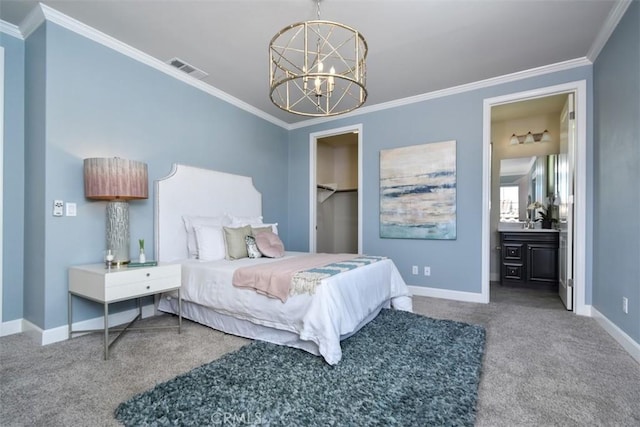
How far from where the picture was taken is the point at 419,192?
4059mm

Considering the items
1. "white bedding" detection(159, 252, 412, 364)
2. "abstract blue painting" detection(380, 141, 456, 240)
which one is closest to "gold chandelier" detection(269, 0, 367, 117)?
"abstract blue painting" detection(380, 141, 456, 240)

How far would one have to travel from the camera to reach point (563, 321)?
2959mm

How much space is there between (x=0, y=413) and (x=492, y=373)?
8.93 feet

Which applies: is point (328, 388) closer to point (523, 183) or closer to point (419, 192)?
point (419, 192)

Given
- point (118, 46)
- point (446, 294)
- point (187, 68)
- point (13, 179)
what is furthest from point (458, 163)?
point (13, 179)

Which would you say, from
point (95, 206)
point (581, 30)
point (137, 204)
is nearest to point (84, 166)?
point (95, 206)

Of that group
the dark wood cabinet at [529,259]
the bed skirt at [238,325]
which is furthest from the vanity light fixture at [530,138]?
the bed skirt at [238,325]

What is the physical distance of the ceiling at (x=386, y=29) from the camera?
2.37 metres

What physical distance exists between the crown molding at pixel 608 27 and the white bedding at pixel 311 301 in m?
2.71

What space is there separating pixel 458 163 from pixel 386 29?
192 cm

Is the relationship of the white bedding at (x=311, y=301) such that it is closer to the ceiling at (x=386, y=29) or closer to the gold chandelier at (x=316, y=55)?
the gold chandelier at (x=316, y=55)

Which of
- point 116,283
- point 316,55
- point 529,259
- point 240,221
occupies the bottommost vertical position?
point 529,259

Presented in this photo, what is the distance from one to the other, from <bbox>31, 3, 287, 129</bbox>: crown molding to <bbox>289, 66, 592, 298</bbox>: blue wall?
1.85m

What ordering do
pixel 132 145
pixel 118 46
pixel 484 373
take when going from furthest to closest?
pixel 132 145 → pixel 118 46 → pixel 484 373
